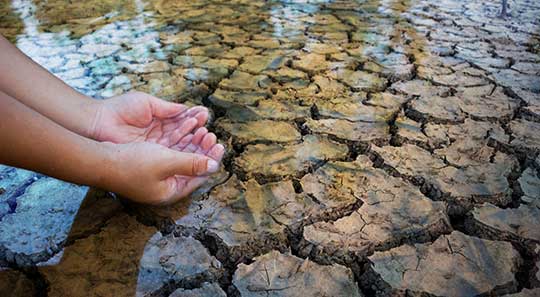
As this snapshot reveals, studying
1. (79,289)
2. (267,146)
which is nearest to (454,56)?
(267,146)

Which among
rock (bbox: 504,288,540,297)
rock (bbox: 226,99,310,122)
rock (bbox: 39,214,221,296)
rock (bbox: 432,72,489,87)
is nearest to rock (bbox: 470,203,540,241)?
rock (bbox: 504,288,540,297)

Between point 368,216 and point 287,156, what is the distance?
1.31ft

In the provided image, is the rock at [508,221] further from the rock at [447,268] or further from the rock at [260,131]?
the rock at [260,131]

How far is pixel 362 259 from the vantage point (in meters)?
0.96

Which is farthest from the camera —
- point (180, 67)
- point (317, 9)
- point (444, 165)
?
point (317, 9)

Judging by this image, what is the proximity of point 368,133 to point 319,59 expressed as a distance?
37.3 inches

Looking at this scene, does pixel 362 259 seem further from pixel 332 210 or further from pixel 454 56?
pixel 454 56

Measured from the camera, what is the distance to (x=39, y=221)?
42.9 inches

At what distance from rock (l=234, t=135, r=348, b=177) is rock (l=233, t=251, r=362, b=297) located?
1.27 ft

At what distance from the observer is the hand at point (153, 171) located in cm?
97

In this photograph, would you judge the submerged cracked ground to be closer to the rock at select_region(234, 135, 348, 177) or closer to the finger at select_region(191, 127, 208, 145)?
the rock at select_region(234, 135, 348, 177)

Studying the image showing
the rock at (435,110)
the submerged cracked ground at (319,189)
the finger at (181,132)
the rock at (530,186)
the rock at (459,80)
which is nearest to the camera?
the submerged cracked ground at (319,189)

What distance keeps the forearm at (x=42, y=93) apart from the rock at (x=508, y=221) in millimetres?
1089

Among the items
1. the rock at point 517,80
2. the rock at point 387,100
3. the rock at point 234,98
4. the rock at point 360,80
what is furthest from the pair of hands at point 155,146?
the rock at point 517,80
